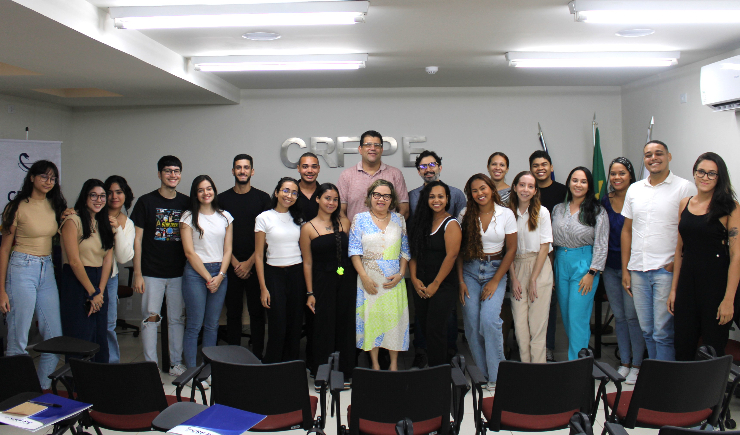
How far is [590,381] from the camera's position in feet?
7.75

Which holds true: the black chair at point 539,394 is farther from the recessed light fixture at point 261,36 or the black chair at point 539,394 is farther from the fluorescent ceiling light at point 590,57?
the fluorescent ceiling light at point 590,57

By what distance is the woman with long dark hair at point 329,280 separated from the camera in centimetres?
375

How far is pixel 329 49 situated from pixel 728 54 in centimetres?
321

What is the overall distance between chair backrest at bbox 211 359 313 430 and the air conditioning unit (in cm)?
373

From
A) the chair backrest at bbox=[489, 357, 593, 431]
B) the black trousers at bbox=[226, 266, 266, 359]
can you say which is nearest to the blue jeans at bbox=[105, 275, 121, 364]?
the black trousers at bbox=[226, 266, 266, 359]

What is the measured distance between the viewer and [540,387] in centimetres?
224

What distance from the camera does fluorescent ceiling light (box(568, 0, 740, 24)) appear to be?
303cm

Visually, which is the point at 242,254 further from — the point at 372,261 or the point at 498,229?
the point at 498,229

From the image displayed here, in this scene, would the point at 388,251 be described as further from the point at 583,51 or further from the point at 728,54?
the point at 728,54

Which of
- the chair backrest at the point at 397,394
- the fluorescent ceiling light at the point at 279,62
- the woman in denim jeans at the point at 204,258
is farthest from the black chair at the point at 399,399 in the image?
the fluorescent ceiling light at the point at 279,62

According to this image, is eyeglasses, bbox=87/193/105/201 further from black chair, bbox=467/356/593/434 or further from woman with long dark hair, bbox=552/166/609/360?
woman with long dark hair, bbox=552/166/609/360

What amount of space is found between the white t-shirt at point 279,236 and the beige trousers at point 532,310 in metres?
1.60

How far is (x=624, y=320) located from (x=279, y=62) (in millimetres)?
3348

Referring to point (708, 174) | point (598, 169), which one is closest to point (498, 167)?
point (708, 174)
